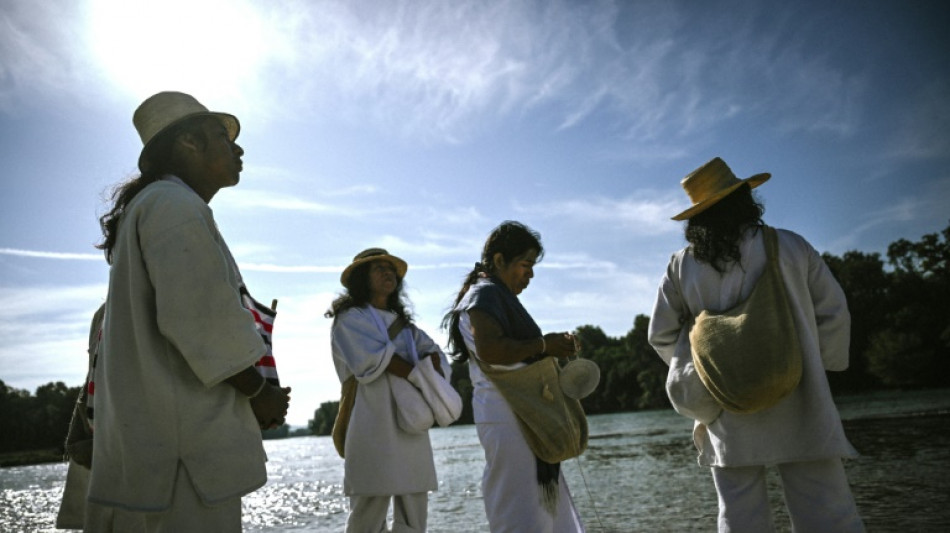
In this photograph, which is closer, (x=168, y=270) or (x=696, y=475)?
(x=168, y=270)

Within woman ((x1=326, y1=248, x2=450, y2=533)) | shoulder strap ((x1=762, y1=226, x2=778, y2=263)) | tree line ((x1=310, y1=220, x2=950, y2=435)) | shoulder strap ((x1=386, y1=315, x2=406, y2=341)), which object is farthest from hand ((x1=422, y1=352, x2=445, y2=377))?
tree line ((x1=310, y1=220, x2=950, y2=435))

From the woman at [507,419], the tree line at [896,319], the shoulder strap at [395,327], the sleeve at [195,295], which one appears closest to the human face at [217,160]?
the sleeve at [195,295]

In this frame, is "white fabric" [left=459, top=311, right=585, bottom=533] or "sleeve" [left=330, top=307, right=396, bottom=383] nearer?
"white fabric" [left=459, top=311, right=585, bottom=533]

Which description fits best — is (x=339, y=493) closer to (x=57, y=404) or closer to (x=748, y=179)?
(x=748, y=179)

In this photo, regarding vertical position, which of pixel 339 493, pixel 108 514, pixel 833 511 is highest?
pixel 108 514

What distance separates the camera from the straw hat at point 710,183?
332 centimetres

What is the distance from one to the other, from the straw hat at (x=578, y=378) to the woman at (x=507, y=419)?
0.12m

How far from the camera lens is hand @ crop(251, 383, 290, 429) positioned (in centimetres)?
222

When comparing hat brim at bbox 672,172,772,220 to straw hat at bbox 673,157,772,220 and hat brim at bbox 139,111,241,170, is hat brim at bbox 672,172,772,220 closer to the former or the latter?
straw hat at bbox 673,157,772,220

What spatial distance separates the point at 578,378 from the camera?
356 cm

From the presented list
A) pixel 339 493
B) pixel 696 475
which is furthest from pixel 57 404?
pixel 696 475

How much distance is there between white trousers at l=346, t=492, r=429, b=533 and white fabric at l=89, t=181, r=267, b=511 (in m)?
2.08

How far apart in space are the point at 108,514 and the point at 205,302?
0.90m

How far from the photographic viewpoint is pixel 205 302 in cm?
204
